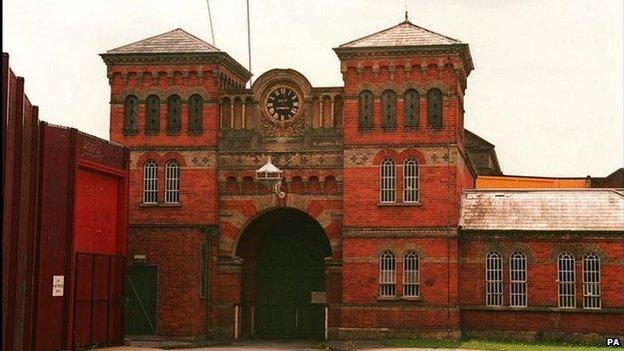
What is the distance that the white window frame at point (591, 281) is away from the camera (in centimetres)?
3894

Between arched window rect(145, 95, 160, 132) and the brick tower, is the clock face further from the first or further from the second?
arched window rect(145, 95, 160, 132)

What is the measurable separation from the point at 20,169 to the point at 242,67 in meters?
21.1

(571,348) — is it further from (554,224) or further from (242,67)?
(242,67)

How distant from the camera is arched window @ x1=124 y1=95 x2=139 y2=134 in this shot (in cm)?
4219

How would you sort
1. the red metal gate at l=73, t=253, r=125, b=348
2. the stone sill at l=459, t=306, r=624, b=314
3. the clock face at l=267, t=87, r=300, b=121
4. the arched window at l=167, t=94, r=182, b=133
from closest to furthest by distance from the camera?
the red metal gate at l=73, t=253, r=125, b=348 < the stone sill at l=459, t=306, r=624, b=314 < the clock face at l=267, t=87, r=300, b=121 < the arched window at l=167, t=94, r=182, b=133

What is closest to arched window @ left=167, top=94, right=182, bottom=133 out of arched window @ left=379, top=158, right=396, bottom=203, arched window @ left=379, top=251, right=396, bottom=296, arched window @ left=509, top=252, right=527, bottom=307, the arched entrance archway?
the arched entrance archway

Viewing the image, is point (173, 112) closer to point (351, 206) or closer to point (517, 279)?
point (351, 206)

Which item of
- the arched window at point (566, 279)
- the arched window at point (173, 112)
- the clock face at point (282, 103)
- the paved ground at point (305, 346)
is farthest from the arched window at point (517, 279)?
the arched window at point (173, 112)

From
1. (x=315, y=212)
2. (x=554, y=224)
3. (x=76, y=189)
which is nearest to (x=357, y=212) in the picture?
(x=315, y=212)

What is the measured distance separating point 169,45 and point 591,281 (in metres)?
18.2

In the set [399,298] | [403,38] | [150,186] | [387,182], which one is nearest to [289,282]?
[399,298]

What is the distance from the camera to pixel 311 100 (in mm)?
41312

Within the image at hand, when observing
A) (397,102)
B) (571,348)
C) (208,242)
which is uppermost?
(397,102)

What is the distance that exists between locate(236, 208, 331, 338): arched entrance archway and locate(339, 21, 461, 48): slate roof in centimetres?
720
